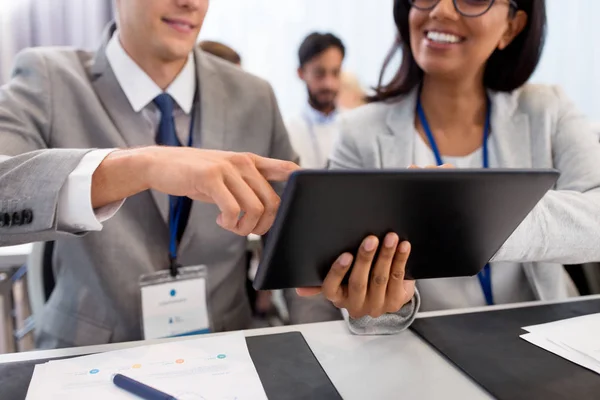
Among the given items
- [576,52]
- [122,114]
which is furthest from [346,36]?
[122,114]

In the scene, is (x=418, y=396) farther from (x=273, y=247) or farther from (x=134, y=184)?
(x=134, y=184)

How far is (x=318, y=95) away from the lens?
3.18 m

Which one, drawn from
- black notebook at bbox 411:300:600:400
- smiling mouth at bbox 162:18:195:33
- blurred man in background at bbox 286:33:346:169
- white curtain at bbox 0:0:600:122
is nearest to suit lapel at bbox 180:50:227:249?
smiling mouth at bbox 162:18:195:33

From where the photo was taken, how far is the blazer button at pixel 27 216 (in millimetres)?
700

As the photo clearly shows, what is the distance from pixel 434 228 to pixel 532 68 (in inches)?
33.1

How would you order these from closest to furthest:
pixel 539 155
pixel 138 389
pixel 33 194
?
1. pixel 138 389
2. pixel 33 194
3. pixel 539 155

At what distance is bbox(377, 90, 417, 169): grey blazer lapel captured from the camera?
1.20 meters

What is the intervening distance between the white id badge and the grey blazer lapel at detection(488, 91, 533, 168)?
2.42 feet

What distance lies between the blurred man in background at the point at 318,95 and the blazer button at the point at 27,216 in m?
2.38

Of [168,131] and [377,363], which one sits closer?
[377,363]

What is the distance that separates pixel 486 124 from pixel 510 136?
2.8 inches

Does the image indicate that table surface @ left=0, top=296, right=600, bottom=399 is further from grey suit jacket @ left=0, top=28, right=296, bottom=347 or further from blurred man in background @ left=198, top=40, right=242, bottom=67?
blurred man in background @ left=198, top=40, right=242, bottom=67

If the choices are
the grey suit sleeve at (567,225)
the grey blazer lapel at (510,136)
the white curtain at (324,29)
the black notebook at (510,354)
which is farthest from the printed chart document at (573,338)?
the white curtain at (324,29)

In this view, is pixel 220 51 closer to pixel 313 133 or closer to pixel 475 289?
pixel 313 133
